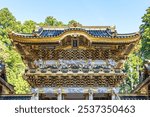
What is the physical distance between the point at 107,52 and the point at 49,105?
424 inches

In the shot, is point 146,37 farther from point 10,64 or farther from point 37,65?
point 37,65

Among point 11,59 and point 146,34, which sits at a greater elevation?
point 146,34

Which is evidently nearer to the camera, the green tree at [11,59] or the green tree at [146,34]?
the green tree at [146,34]

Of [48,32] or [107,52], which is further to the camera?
[48,32]

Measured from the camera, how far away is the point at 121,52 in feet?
69.8

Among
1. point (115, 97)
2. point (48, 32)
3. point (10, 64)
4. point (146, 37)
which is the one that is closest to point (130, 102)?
point (115, 97)

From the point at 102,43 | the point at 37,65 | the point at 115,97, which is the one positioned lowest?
the point at 115,97

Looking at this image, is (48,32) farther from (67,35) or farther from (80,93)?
(80,93)

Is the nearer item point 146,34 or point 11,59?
point 146,34

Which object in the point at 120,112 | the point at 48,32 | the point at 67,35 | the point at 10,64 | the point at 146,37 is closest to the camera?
the point at 120,112

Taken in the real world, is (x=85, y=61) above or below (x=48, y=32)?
below

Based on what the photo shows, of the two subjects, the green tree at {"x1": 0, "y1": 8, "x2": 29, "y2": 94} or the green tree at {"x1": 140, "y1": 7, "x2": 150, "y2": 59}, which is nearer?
the green tree at {"x1": 140, "y1": 7, "x2": 150, "y2": 59}

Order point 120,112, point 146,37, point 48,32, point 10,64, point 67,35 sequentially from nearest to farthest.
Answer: point 120,112
point 67,35
point 48,32
point 146,37
point 10,64

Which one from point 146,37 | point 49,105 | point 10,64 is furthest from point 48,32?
point 10,64
